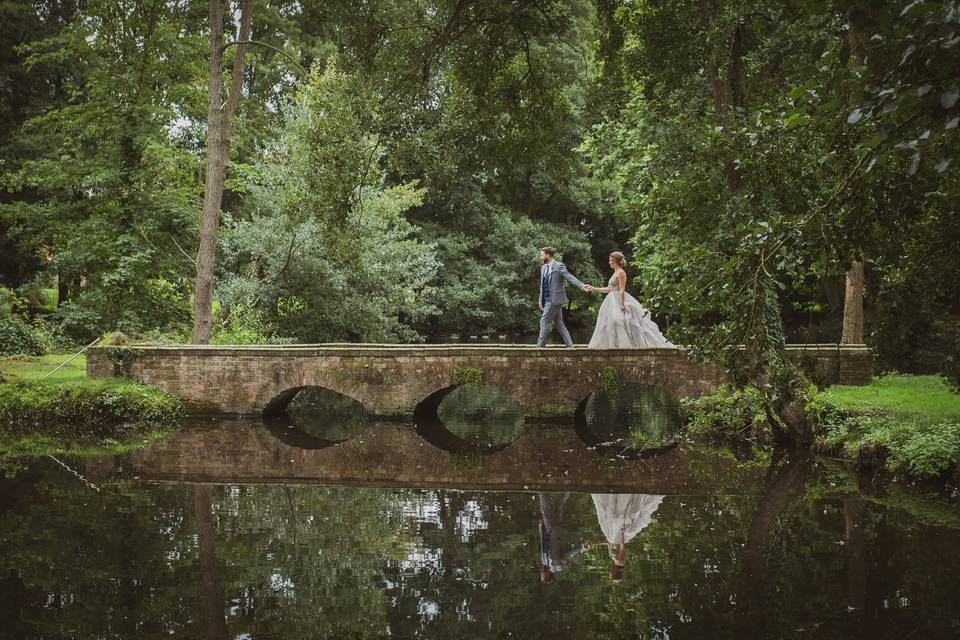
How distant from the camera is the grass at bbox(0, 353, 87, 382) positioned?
16.2m

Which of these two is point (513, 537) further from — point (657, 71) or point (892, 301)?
point (657, 71)

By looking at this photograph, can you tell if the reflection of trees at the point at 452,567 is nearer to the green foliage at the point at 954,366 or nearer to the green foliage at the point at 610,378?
the green foliage at the point at 954,366

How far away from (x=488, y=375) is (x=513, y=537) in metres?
7.84

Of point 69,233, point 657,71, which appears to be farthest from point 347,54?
point 69,233

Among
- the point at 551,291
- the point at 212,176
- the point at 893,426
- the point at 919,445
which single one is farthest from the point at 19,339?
the point at 919,445

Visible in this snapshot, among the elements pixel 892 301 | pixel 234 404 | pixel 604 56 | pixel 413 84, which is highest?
pixel 604 56

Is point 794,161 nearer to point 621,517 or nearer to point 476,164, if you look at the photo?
point 476,164

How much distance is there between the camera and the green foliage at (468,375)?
15.6 m

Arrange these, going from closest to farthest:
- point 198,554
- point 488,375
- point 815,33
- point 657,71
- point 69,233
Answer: point 198,554, point 815,33, point 657,71, point 488,375, point 69,233

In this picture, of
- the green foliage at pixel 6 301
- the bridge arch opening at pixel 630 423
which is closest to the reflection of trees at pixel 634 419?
the bridge arch opening at pixel 630 423

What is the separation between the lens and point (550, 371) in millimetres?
15648

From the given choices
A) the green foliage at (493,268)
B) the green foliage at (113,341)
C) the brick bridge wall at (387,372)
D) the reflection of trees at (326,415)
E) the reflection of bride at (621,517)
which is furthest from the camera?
the green foliage at (493,268)

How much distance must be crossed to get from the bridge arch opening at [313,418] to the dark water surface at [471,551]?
115 inches

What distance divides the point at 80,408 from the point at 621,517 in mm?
10655
